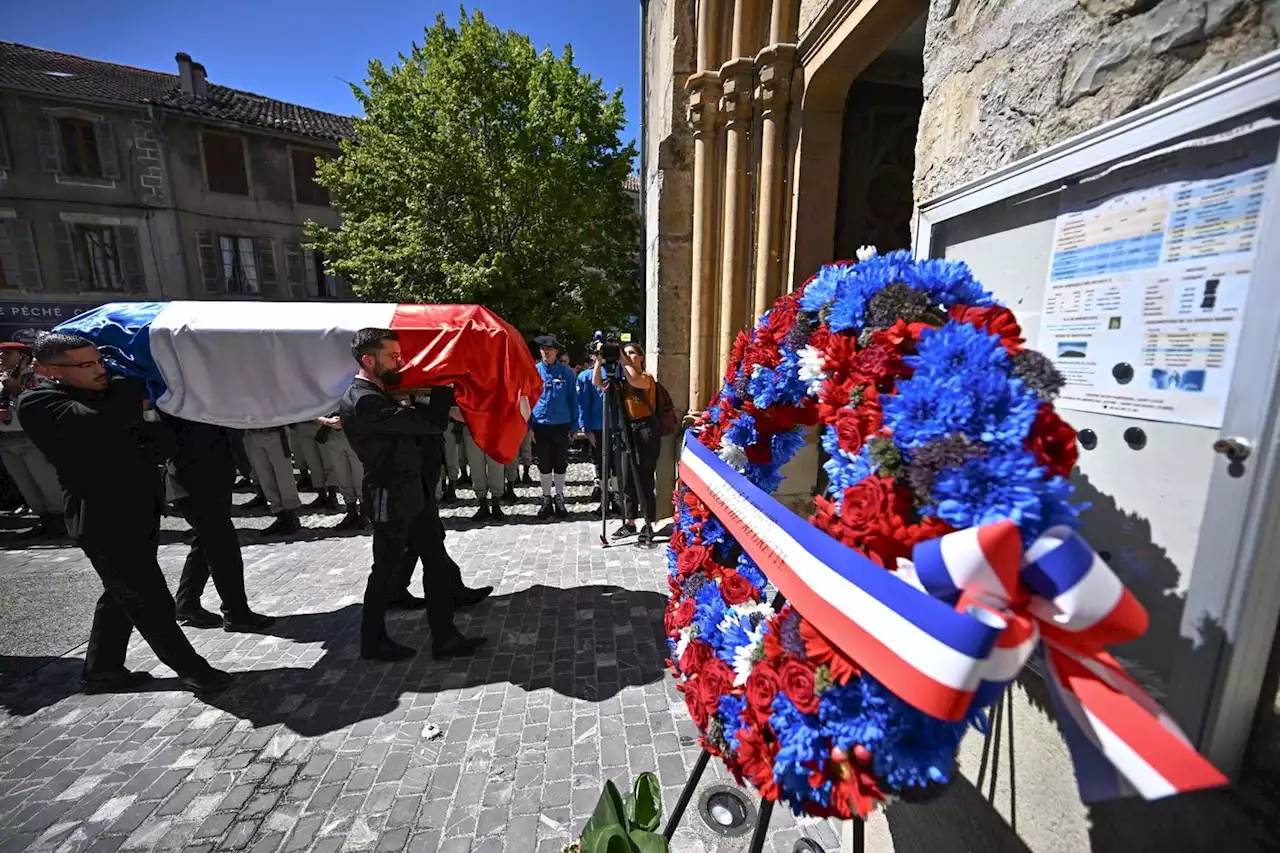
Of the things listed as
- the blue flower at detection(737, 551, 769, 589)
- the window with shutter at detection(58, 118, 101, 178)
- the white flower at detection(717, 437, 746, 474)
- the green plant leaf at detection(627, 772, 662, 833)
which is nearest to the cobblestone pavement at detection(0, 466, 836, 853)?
the green plant leaf at detection(627, 772, 662, 833)

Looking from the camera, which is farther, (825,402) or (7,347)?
(7,347)

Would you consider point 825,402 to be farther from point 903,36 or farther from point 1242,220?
point 903,36

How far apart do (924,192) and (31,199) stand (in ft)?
78.4

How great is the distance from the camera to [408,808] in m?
2.32

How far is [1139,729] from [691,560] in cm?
130

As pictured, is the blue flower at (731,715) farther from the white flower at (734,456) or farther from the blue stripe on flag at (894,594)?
the white flower at (734,456)

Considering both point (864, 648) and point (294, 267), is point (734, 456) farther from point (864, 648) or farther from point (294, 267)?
point (294, 267)

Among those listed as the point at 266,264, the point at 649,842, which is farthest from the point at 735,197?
the point at 266,264

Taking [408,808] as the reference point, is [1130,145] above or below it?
above

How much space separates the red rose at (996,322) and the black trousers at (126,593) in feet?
13.6

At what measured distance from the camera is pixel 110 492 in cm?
287

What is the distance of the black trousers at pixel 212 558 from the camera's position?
12.4ft

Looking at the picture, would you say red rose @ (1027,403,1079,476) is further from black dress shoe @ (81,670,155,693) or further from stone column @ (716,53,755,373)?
black dress shoe @ (81,670,155,693)

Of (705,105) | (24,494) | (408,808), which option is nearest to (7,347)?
(24,494)
